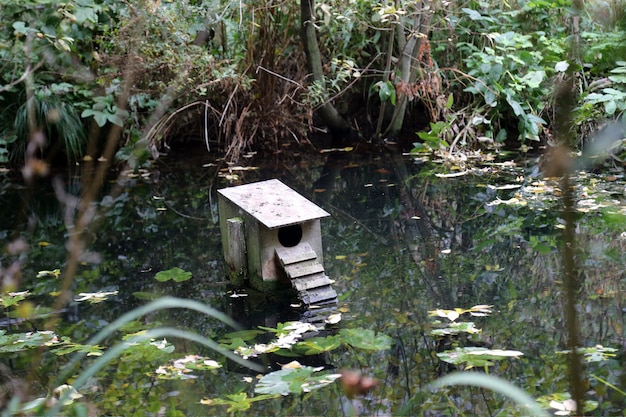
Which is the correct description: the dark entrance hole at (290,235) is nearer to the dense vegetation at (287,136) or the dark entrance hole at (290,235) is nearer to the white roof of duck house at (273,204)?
Answer: the white roof of duck house at (273,204)

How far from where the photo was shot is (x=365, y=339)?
3.53 m

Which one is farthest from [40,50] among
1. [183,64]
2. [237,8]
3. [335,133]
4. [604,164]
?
[604,164]

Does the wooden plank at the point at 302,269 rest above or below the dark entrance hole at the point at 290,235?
below

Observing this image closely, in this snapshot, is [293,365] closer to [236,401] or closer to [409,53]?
[236,401]

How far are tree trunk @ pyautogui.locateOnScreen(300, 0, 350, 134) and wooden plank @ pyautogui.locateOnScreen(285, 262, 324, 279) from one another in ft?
12.1

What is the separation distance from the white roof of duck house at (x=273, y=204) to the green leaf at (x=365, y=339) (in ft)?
2.45

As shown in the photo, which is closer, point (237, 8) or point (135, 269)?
point (135, 269)

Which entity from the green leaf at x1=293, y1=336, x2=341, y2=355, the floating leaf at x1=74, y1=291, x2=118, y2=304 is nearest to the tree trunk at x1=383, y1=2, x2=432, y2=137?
the floating leaf at x1=74, y1=291, x2=118, y2=304

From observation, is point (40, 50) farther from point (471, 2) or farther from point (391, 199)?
point (471, 2)

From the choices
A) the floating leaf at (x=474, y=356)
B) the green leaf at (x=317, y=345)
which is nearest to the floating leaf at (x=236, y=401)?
the green leaf at (x=317, y=345)

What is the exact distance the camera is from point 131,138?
7.47 meters

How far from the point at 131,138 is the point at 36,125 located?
0.90 metres

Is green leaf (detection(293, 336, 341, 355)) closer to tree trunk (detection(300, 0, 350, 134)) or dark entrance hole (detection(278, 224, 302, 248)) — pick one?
dark entrance hole (detection(278, 224, 302, 248))

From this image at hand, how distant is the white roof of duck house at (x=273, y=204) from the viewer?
4137 mm
